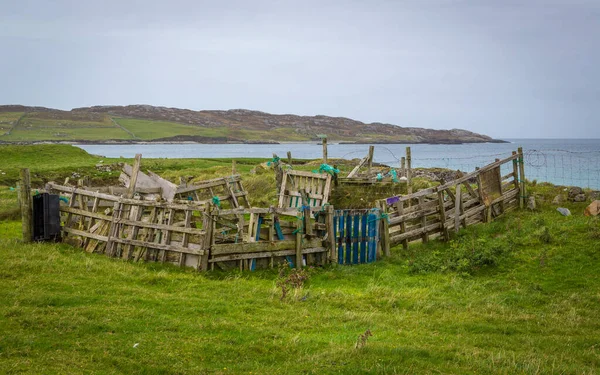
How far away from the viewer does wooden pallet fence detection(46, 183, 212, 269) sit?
1603cm

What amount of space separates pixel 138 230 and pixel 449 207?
12.1m

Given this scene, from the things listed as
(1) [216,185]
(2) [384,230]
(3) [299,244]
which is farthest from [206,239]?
(2) [384,230]

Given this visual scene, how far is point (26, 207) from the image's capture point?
1753cm

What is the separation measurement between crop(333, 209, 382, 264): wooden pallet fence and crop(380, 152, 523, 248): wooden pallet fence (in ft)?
2.81

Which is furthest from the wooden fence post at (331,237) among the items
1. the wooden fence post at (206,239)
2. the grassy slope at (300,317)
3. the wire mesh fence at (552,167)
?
the wire mesh fence at (552,167)

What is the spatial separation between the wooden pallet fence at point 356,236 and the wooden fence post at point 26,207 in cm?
979

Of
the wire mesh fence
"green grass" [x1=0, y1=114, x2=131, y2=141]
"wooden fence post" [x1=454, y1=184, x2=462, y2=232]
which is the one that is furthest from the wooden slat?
"green grass" [x1=0, y1=114, x2=131, y2=141]

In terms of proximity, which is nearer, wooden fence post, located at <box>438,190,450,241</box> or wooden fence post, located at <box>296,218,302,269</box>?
wooden fence post, located at <box>296,218,302,269</box>

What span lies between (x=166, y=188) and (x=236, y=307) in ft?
28.1

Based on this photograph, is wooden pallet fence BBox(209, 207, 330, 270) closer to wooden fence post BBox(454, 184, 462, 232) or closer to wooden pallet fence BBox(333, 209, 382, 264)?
wooden pallet fence BBox(333, 209, 382, 264)

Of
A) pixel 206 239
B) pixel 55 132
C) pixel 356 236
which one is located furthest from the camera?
pixel 55 132

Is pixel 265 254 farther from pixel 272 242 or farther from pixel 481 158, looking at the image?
pixel 481 158

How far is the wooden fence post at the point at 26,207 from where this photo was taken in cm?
1759

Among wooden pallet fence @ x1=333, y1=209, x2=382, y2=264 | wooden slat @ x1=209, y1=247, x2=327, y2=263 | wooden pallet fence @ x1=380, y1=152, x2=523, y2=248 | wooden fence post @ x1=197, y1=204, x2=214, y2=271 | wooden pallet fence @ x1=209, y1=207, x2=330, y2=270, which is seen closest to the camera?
wooden fence post @ x1=197, y1=204, x2=214, y2=271
